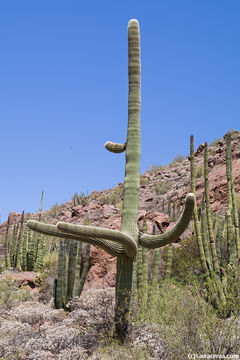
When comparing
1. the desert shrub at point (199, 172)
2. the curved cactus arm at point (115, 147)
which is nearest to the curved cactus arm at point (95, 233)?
the curved cactus arm at point (115, 147)

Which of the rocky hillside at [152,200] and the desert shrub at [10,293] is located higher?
the rocky hillside at [152,200]

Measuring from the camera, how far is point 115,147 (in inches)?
319

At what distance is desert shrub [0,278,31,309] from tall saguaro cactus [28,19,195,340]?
481 centimetres

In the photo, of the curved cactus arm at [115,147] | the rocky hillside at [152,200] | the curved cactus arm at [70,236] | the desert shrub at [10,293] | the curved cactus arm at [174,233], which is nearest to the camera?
the curved cactus arm at [174,233]

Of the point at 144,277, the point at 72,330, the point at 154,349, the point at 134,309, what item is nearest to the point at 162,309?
the point at 134,309

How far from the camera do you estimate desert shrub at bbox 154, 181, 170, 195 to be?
31688 mm

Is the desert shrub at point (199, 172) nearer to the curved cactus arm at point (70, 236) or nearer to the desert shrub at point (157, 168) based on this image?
the desert shrub at point (157, 168)

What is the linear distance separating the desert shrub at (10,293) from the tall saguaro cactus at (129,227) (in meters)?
4.81

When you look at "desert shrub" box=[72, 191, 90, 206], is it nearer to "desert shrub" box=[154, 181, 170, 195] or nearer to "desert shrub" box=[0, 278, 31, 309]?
"desert shrub" box=[154, 181, 170, 195]

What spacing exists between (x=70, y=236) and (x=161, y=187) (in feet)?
85.7

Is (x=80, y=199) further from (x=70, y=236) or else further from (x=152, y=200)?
(x=70, y=236)

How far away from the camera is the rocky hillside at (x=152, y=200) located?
1330 centimetres

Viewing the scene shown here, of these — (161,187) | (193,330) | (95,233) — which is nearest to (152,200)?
(161,187)

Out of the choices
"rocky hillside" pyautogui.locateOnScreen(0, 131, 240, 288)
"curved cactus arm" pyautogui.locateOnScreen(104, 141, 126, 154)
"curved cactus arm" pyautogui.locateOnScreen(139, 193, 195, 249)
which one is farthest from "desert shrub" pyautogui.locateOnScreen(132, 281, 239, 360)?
"rocky hillside" pyautogui.locateOnScreen(0, 131, 240, 288)
